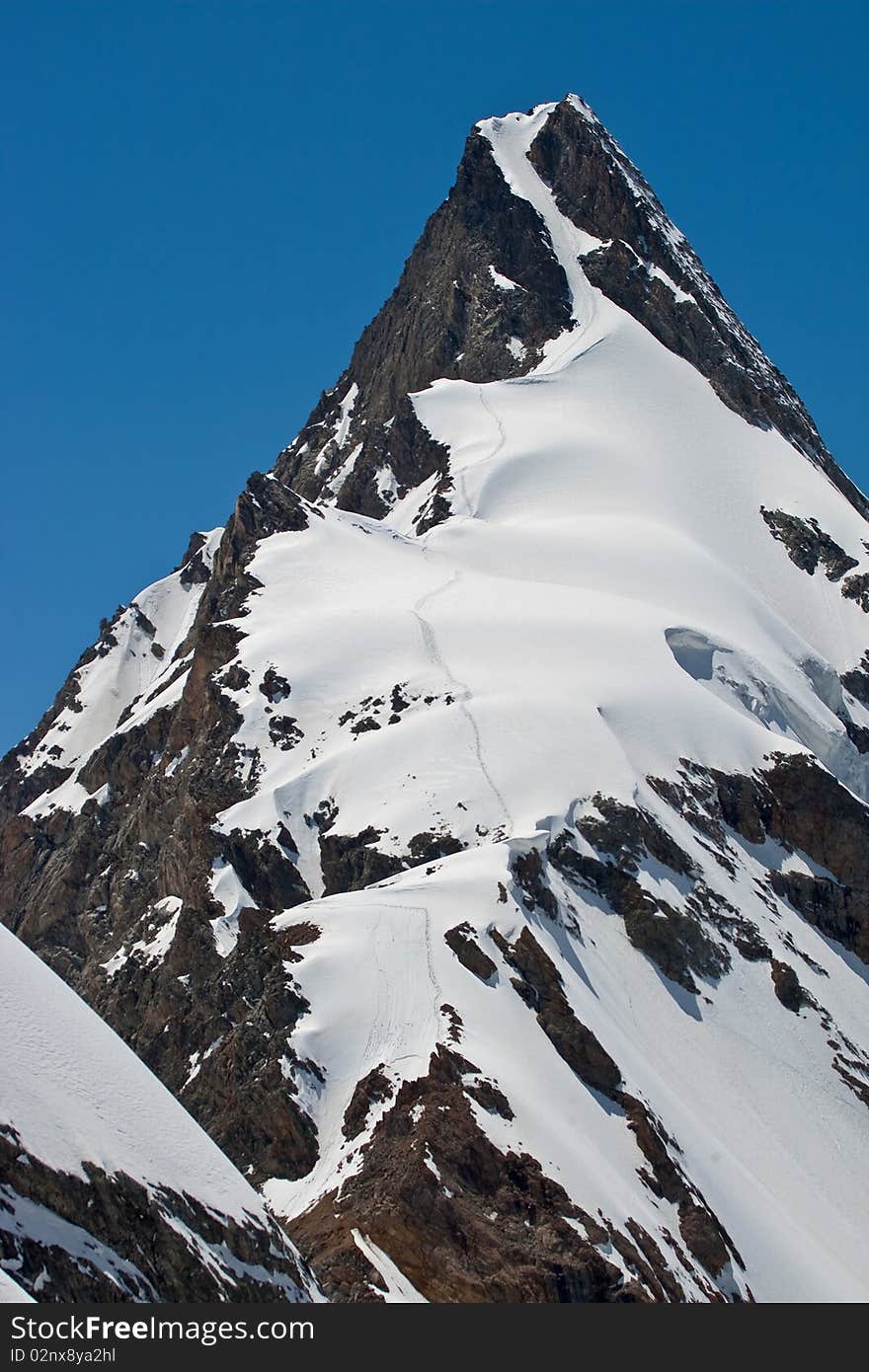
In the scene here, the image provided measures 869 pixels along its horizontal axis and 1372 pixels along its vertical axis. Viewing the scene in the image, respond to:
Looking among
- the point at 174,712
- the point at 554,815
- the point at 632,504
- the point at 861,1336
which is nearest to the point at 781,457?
the point at 632,504

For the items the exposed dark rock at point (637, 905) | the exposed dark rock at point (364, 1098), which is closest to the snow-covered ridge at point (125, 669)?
the exposed dark rock at point (637, 905)

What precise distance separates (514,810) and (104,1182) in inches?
1620

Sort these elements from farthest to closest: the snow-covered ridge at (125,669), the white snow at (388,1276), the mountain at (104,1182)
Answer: the snow-covered ridge at (125,669) < the white snow at (388,1276) < the mountain at (104,1182)

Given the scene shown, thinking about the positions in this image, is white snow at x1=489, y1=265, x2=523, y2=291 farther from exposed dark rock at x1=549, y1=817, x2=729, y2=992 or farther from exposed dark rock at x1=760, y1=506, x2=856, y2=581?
exposed dark rock at x1=549, y1=817, x2=729, y2=992

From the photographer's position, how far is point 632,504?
12025 centimetres

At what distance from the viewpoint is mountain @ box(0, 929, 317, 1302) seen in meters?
33.4

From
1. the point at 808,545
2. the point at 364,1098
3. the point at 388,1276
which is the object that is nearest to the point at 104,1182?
the point at 388,1276

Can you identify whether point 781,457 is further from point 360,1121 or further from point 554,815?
point 360,1121

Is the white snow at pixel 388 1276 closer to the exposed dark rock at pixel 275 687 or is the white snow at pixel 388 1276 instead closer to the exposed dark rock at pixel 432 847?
the exposed dark rock at pixel 432 847

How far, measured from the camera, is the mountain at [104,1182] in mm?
33406

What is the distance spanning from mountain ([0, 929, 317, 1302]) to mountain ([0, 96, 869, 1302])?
6535mm

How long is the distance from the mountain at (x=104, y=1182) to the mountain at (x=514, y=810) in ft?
21.4

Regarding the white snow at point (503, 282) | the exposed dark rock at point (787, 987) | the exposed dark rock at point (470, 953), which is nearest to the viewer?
the exposed dark rock at point (470, 953)

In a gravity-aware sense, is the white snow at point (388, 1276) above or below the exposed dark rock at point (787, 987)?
above
